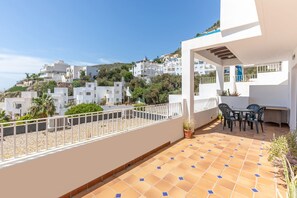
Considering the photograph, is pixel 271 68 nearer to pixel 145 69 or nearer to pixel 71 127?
pixel 71 127

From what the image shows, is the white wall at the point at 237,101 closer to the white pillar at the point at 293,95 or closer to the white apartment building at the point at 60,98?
the white pillar at the point at 293,95

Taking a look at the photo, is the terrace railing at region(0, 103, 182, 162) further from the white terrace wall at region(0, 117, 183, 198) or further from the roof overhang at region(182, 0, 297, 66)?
the roof overhang at region(182, 0, 297, 66)

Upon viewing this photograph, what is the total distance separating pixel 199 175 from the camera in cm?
276

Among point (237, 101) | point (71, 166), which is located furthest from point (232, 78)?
point (71, 166)

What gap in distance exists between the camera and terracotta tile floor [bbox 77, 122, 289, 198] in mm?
2295

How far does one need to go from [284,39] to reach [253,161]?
3.36 m

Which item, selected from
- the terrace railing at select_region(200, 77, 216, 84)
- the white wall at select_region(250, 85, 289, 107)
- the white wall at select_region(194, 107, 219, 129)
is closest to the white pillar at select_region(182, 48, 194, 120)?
the white wall at select_region(194, 107, 219, 129)

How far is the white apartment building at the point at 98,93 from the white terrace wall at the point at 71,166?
34561mm

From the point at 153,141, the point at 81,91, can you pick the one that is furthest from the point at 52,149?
the point at 81,91

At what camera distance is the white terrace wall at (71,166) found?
5.57ft

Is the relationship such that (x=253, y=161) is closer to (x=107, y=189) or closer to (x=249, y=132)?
(x=249, y=132)

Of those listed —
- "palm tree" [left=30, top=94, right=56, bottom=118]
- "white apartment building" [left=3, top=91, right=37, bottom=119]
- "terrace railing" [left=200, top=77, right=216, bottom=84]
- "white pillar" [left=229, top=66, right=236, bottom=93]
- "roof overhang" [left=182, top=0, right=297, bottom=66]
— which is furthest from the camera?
"white apartment building" [left=3, top=91, right=37, bottom=119]

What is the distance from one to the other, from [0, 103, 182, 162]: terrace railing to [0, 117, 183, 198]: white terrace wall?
153 millimetres

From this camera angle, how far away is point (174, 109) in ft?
15.7
